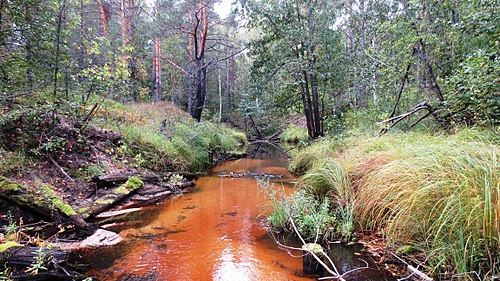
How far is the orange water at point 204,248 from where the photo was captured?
2.65 metres

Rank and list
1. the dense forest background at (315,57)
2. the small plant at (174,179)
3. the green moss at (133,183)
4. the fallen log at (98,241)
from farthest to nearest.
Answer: the small plant at (174,179) < the green moss at (133,183) < the dense forest background at (315,57) < the fallen log at (98,241)

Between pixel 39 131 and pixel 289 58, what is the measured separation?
27.0ft

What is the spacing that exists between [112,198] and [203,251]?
232cm

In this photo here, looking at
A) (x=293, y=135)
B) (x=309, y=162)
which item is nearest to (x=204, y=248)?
(x=309, y=162)

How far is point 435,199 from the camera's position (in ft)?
8.06

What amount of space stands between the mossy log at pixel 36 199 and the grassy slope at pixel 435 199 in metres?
3.81

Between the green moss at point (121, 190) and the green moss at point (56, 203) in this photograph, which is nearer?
the green moss at point (56, 203)

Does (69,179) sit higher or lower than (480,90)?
lower

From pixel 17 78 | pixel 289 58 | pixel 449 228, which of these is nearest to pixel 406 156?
pixel 449 228

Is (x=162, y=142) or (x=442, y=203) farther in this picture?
(x=162, y=142)

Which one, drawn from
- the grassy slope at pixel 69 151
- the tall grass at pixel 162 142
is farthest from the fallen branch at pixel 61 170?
the tall grass at pixel 162 142

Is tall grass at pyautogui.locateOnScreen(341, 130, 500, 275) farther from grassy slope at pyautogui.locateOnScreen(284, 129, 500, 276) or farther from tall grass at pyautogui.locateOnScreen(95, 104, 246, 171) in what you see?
tall grass at pyautogui.locateOnScreen(95, 104, 246, 171)

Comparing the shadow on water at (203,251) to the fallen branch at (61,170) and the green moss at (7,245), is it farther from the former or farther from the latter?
the fallen branch at (61,170)

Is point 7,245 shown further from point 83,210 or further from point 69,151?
point 69,151
